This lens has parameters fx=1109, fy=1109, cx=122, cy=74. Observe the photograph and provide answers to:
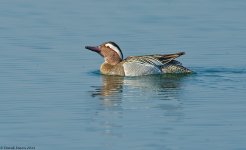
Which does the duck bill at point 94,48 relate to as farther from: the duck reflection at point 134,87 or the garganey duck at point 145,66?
the duck reflection at point 134,87

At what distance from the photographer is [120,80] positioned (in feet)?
67.3

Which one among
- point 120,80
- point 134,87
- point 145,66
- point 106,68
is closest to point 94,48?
point 106,68

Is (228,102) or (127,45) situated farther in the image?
Result: (127,45)

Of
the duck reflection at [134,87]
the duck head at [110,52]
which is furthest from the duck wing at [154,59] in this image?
the duck head at [110,52]

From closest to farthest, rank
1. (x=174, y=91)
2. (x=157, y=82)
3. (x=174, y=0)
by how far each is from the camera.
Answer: (x=174, y=91)
(x=157, y=82)
(x=174, y=0)

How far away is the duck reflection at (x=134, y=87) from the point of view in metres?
18.2

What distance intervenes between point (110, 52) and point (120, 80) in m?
1.38

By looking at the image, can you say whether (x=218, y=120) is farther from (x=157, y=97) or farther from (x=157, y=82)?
(x=157, y=82)

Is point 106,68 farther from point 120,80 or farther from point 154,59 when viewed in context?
point 154,59

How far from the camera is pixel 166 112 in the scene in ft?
54.3

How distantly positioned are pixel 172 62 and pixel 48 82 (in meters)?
2.95

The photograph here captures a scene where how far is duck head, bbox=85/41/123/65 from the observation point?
21.6 meters

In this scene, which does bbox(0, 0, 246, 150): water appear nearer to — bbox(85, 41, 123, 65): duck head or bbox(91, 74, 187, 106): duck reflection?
bbox(91, 74, 187, 106): duck reflection

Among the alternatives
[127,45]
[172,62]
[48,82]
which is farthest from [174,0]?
[48,82]
